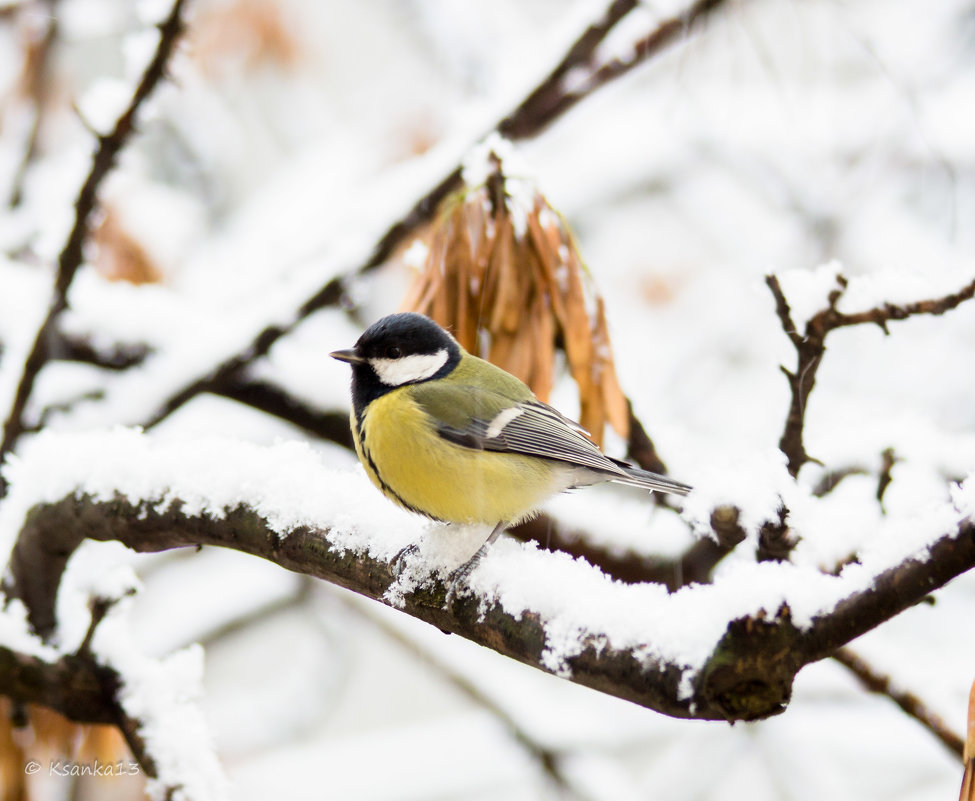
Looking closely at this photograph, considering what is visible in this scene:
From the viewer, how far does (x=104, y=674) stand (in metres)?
1.32

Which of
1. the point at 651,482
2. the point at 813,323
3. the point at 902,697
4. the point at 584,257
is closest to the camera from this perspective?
the point at 813,323

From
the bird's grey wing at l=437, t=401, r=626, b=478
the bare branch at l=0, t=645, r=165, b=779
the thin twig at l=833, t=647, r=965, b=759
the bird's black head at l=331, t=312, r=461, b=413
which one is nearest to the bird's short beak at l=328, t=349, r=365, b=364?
the bird's black head at l=331, t=312, r=461, b=413

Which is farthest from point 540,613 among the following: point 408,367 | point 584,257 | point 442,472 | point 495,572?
point 584,257

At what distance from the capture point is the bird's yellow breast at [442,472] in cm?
128

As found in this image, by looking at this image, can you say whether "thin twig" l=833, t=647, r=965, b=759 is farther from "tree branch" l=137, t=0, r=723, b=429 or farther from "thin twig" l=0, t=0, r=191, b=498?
"thin twig" l=0, t=0, r=191, b=498

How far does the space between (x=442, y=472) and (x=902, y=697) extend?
100 centimetres

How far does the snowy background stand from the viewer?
70.4 inches

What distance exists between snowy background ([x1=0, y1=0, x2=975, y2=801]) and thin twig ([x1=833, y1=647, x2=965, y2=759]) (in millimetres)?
29

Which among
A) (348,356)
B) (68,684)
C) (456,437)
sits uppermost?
(348,356)

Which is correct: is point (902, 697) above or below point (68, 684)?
above

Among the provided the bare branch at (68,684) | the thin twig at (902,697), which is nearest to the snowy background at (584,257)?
the thin twig at (902,697)

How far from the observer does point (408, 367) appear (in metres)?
1.49

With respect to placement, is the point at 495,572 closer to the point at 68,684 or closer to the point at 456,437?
the point at 456,437

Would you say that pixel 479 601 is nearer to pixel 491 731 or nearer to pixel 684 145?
pixel 491 731
